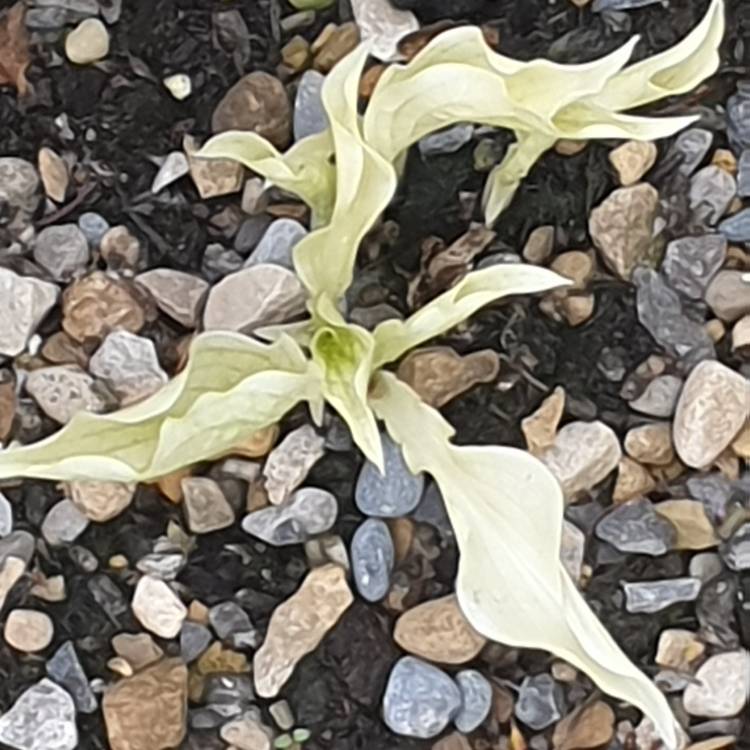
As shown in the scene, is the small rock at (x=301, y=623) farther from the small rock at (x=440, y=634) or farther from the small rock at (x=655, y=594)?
the small rock at (x=655, y=594)

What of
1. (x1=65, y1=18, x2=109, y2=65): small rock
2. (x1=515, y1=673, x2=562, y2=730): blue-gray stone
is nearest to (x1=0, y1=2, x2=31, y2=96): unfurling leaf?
(x1=65, y1=18, x2=109, y2=65): small rock

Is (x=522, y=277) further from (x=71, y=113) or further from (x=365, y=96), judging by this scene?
(x=71, y=113)

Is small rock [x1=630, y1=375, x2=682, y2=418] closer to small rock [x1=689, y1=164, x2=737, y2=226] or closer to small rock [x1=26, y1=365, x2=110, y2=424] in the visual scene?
small rock [x1=689, y1=164, x2=737, y2=226]

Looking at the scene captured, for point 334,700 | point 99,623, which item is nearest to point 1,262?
point 99,623

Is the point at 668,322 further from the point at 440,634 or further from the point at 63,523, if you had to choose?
the point at 63,523

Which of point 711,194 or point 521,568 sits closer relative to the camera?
point 521,568

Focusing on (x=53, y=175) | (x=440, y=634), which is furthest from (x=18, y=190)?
(x=440, y=634)

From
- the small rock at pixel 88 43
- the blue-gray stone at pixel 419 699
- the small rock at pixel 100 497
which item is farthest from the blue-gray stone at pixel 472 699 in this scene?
the small rock at pixel 88 43
